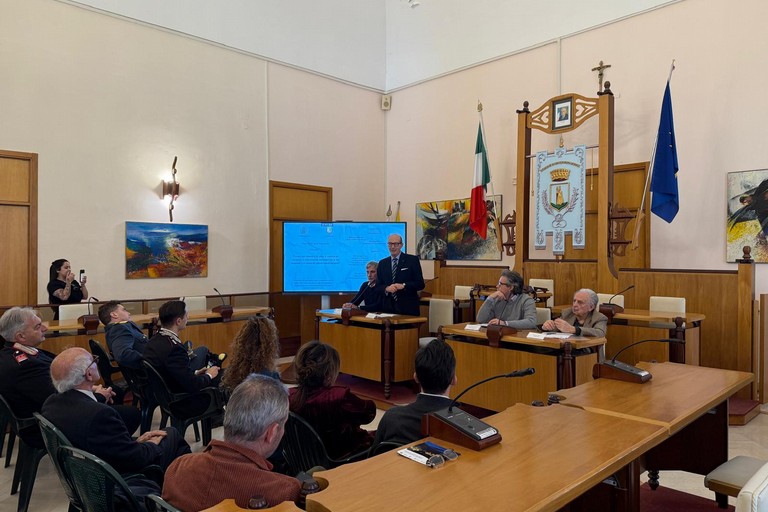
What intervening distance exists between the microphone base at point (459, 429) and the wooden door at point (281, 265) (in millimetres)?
6477

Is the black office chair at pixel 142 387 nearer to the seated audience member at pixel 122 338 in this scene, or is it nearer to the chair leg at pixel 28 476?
the seated audience member at pixel 122 338

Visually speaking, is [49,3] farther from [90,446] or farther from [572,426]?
[572,426]

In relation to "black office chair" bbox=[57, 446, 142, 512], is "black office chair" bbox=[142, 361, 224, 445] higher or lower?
lower

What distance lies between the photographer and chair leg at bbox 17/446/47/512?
3.07m

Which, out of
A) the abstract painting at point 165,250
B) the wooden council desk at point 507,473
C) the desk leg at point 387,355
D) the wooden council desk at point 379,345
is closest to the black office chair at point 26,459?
the wooden council desk at point 507,473

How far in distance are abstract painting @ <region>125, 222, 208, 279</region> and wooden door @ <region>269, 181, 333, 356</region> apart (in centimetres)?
118

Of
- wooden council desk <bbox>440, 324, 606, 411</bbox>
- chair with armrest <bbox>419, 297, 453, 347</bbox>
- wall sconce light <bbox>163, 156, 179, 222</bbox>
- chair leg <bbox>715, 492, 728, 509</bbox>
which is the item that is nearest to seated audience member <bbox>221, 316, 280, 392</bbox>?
wooden council desk <bbox>440, 324, 606, 411</bbox>

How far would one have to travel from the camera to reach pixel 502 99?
331 inches

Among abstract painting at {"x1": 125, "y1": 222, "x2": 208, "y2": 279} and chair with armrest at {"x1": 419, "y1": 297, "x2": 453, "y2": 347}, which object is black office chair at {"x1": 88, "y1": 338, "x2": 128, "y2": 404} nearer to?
abstract painting at {"x1": 125, "y1": 222, "x2": 208, "y2": 279}

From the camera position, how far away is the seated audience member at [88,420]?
2314 millimetres

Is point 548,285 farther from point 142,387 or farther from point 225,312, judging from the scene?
point 142,387

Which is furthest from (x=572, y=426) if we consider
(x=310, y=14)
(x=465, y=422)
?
(x=310, y=14)

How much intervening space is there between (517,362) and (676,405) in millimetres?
→ 2025

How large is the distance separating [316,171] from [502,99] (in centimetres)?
321
